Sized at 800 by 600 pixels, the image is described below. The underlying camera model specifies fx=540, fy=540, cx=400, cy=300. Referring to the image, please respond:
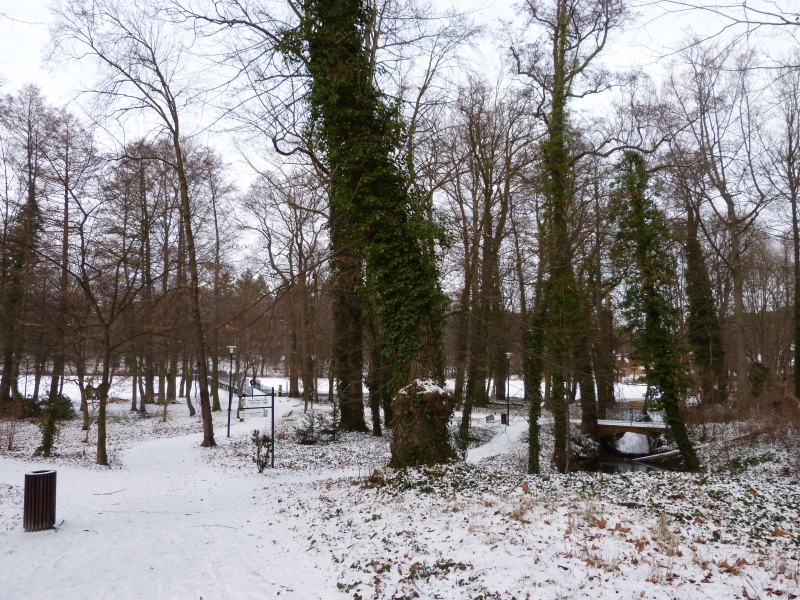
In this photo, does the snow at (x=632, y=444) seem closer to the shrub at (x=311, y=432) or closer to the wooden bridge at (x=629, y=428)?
the wooden bridge at (x=629, y=428)

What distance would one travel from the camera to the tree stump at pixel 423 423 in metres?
9.13

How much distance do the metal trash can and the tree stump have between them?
16.8 feet

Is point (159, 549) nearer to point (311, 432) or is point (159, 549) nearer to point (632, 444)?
point (311, 432)

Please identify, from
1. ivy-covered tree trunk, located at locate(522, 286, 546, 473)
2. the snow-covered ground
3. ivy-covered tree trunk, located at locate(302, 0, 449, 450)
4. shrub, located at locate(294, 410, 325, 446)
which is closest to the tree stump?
ivy-covered tree trunk, located at locate(302, 0, 449, 450)

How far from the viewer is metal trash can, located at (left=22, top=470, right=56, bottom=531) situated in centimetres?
720

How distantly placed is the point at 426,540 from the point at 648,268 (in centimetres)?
1419

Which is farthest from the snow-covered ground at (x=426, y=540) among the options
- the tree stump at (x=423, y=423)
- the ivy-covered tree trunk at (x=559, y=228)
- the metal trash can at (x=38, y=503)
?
the ivy-covered tree trunk at (x=559, y=228)

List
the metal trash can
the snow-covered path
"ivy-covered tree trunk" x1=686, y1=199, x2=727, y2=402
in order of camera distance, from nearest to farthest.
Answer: the snow-covered path → the metal trash can → "ivy-covered tree trunk" x1=686, y1=199, x2=727, y2=402

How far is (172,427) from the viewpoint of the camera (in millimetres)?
24484

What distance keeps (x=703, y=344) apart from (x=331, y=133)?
73.5 feet

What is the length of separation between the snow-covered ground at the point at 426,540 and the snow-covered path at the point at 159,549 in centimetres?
3

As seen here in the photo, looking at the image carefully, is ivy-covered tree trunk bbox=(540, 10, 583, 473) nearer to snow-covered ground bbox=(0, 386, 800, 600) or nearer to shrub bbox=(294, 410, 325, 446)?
snow-covered ground bbox=(0, 386, 800, 600)

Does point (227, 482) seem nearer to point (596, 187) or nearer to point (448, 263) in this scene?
point (448, 263)

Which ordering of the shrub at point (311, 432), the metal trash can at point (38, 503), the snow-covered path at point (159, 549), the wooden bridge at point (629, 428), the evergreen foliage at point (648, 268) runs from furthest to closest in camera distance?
1. the wooden bridge at point (629, 428)
2. the shrub at point (311, 432)
3. the evergreen foliage at point (648, 268)
4. the metal trash can at point (38, 503)
5. the snow-covered path at point (159, 549)
